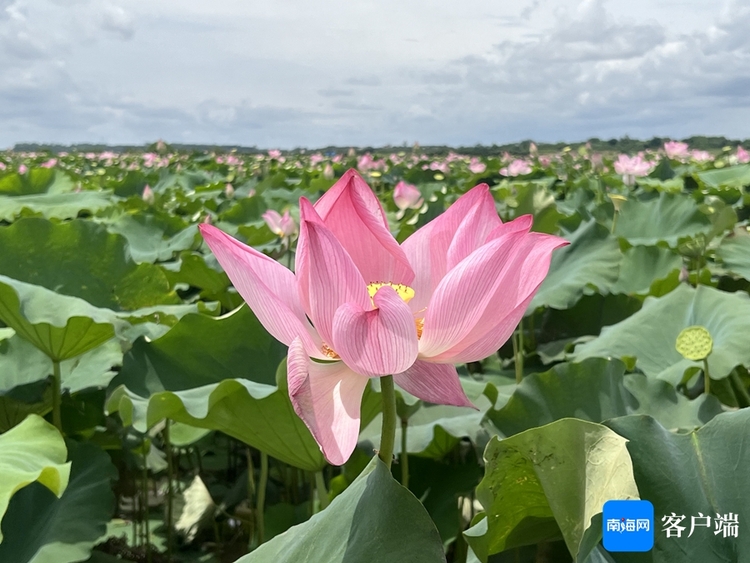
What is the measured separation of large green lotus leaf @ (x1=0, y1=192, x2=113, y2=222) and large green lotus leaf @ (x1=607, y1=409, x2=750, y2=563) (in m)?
3.12

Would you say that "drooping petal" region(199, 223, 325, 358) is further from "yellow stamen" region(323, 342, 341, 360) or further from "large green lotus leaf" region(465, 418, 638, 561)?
"large green lotus leaf" region(465, 418, 638, 561)

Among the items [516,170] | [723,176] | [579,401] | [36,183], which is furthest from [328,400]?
[516,170]

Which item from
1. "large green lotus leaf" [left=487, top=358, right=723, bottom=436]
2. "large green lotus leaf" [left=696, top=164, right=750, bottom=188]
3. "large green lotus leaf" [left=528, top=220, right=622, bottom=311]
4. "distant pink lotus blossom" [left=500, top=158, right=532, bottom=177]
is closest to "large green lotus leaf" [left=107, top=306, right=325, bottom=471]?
"large green lotus leaf" [left=487, top=358, right=723, bottom=436]

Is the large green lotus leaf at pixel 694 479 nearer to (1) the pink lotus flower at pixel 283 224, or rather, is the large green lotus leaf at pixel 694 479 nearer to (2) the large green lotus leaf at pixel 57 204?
(1) the pink lotus flower at pixel 283 224

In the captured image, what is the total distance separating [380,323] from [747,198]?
337cm

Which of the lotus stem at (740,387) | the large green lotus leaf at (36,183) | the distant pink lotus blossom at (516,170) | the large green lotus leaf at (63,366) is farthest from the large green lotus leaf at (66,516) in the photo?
the distant pink lotus blossom at (516,170)

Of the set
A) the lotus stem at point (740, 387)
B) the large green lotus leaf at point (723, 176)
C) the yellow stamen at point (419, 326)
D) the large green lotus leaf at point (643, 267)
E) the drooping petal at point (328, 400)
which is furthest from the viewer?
the large green lotus leaf at point (723, 176)

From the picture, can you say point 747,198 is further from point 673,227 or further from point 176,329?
point 176,329

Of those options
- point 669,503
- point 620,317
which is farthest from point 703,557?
point 620,317

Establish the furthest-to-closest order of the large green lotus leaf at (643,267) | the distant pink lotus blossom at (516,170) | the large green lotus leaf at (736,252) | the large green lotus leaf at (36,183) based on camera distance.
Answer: the distant pink lotus blossom at (516,170)
the large green lotus leaf at (36,183)
the large green lotus leaf at (643,267)
the large green lotus leaf at (736,252)

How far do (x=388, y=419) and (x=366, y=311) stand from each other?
0.31 ft

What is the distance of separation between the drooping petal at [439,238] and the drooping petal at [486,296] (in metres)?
0.07

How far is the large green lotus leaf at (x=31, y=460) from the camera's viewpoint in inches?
34.5

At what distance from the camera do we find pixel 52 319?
120 cm
